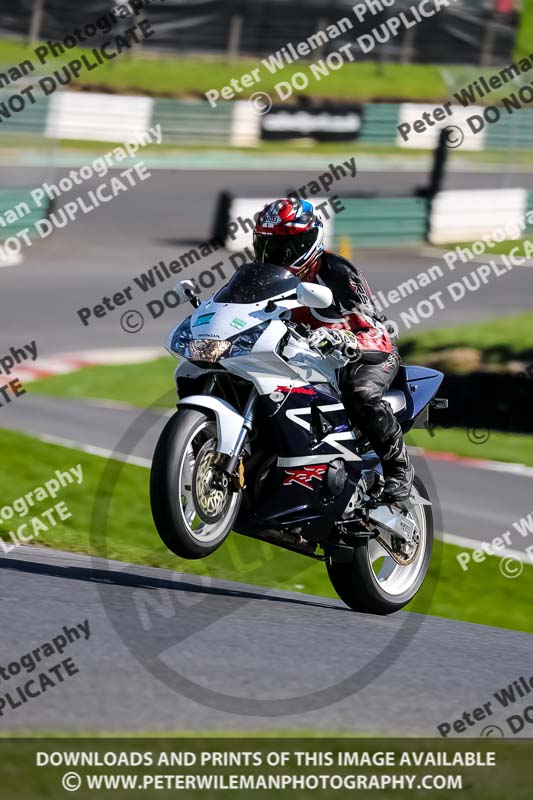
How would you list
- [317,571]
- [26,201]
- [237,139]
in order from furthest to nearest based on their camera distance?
[237,139] → [26,201] → [317,571]

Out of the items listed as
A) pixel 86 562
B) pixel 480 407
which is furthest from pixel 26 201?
pixel 86 562

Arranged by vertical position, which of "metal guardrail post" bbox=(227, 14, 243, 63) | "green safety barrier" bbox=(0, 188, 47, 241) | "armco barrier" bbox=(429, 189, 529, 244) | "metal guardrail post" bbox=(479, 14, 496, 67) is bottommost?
"green safety barrier" bbox=(0, 188, 47, 241)

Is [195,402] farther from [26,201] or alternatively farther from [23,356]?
[26,201]

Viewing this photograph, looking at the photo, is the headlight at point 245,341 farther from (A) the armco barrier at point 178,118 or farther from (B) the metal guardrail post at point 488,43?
(B) the metal guardrail post at point 488,43

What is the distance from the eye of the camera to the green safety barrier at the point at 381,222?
2725cm

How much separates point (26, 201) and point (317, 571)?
50.8ft

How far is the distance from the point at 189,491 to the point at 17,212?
62.8 feet

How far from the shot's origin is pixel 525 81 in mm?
39969

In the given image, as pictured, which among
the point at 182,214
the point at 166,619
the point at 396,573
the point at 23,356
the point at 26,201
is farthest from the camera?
the point at 182,214

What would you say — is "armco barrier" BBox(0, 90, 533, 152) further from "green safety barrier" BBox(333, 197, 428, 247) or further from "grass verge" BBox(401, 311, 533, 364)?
"grass verge" BBox(401, 311, 533, 364)

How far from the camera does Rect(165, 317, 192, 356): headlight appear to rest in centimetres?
625

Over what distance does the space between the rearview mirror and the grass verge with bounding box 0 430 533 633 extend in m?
2.13

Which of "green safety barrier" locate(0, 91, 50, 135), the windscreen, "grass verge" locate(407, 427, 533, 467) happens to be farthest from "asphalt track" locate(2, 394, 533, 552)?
"green safety barrier" locate(0, 91, 50, 135)
